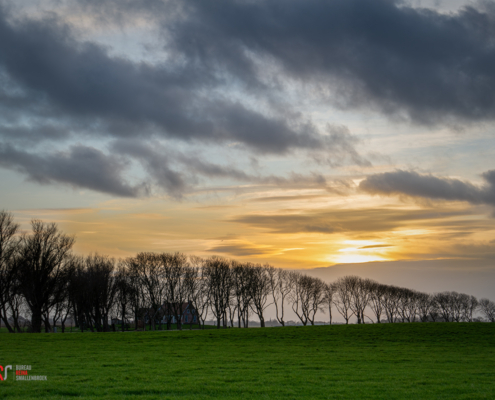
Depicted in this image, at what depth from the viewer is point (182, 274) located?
4141 inches

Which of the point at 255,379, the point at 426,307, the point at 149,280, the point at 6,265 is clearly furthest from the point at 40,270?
the point at 426,307

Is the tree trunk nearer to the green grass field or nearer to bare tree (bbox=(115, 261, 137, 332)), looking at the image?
bare tree (bbox=(115, 261, 137, 332))

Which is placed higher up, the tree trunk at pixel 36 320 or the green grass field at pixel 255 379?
the green grass field at pixel 255 379

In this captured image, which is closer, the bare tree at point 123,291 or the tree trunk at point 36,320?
the tree trunk at point 36,320

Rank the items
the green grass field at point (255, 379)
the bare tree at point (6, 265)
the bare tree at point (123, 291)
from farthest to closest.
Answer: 1. the bare tree at point (123, 291)
2. the bare tree at point (6, 265)
3. the green grass field at point (255, 379)

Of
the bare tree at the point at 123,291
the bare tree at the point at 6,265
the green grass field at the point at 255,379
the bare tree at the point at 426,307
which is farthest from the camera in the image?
the bare tree at the point at 426,307

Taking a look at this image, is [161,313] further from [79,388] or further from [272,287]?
[79,388]

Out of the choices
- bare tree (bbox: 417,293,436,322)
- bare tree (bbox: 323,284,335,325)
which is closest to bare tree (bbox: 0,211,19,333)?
bare tree (bbox: 323,284,335,325)

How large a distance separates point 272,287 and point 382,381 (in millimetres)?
101048

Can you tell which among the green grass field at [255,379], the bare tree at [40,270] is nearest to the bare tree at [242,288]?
the bare tree at [40,270]

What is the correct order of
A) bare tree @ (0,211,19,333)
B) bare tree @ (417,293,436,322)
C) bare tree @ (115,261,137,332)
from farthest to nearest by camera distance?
bare tree @ (417,293,436,322) < bare tree @ (115,261,137,332) < bare tree @ (0,211,19,333)

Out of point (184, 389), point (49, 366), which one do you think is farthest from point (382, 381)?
point (49, 366)

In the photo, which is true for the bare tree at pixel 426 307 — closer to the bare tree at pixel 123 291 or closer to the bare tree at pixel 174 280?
the bare tree at pixel 174 280

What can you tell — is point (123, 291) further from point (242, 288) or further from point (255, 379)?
point (255, 379)
